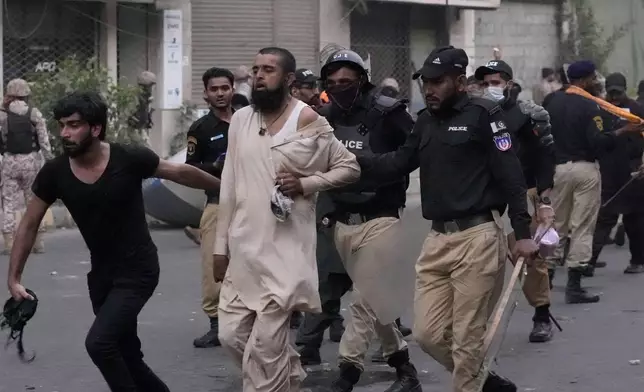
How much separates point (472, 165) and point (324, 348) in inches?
111

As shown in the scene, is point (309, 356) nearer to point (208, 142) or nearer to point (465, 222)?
point (208, 142)

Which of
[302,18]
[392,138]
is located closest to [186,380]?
[392,138]

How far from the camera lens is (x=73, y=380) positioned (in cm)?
820

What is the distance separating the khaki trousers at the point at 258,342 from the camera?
616 cm

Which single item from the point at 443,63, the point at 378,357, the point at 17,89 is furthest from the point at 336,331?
the point at 17,89

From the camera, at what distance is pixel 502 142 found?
658 cm

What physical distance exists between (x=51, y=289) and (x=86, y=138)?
594 cm

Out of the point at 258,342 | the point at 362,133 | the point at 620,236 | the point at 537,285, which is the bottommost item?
the point at 620,236

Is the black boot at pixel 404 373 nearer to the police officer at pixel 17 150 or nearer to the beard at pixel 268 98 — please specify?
the beard at pixel 268 98

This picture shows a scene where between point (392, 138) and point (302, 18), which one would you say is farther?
point (302, 18)

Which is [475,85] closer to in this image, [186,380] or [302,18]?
[186,380]

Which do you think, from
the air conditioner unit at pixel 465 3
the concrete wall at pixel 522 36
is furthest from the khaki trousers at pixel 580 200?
the concrete wall at pixel 522 36

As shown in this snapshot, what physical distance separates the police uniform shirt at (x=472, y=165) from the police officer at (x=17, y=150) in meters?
8.75

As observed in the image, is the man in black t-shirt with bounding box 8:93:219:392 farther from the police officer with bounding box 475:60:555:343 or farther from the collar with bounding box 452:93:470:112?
the police officer with bounding box 475:60:555:343
